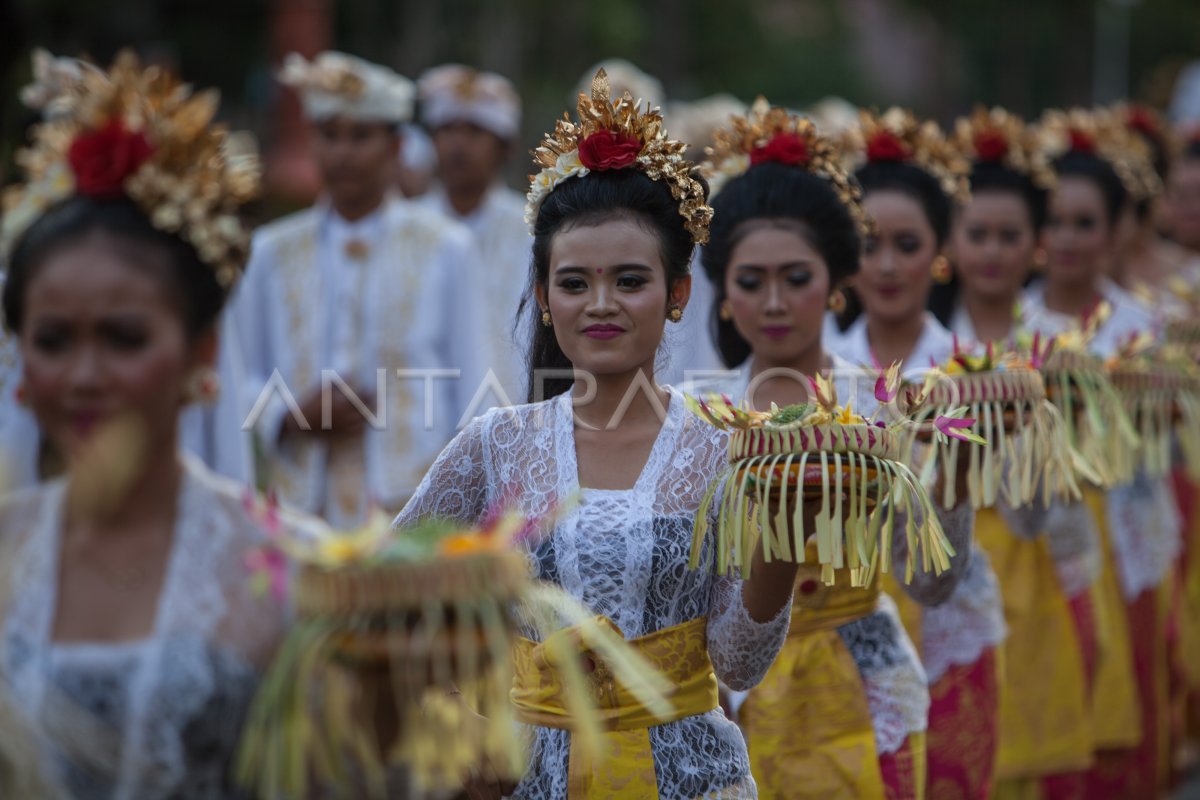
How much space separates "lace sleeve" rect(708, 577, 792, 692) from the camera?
153 inches

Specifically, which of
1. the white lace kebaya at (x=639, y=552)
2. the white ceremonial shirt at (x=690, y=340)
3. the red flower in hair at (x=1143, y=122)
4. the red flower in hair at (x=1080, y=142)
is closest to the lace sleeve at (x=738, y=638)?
the white lace kebaya at (x=639, y=552)

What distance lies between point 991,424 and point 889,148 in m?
2.07

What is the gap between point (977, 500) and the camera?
4.58 metres

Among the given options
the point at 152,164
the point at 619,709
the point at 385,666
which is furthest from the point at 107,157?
the point at 619,709

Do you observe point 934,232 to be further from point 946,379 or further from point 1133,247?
point 1133,247

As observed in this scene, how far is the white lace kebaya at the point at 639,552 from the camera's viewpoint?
3930 millimetres

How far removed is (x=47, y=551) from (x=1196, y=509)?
7930mm

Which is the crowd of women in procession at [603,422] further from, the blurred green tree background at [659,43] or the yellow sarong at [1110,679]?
the blurred green tree background at [659,43]

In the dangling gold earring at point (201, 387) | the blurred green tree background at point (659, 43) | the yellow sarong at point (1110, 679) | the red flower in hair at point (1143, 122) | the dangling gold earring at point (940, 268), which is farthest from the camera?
the blurred green tree background at point (659, 43)

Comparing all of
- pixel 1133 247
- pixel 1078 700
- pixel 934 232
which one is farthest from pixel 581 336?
pixel 1133 247

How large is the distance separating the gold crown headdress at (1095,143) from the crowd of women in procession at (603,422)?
2 cm

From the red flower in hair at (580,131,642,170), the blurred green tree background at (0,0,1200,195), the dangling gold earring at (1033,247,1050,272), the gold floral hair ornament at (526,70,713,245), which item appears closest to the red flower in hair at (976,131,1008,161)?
the dangling gold earring at (1033,247,1050,272)

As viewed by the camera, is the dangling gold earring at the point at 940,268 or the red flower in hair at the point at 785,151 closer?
the red flower in hair at the point at 785,151

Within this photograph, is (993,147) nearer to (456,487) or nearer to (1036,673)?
(1036,673)
